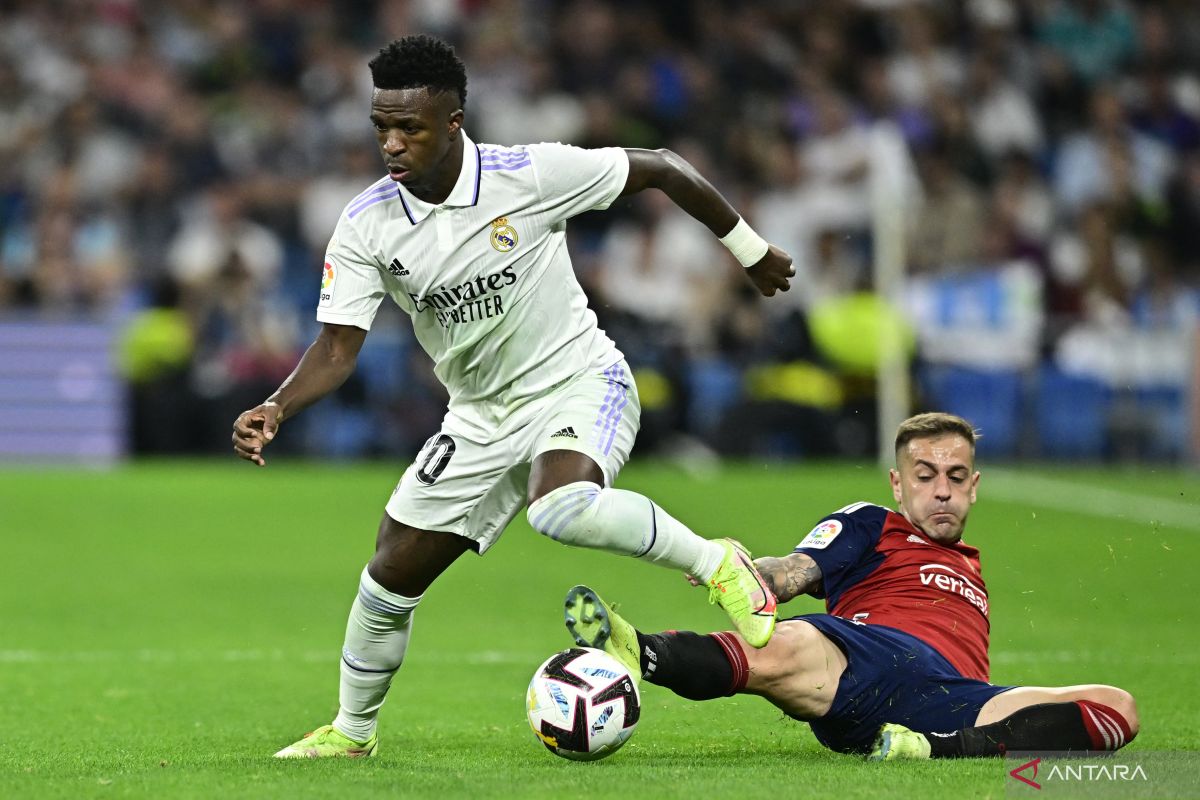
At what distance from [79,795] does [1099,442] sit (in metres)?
14.5

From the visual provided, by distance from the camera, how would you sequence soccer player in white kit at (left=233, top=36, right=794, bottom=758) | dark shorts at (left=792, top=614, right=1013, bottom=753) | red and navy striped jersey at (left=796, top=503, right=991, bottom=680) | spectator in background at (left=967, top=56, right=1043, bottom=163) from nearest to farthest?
1. dark shorts at (left=792, top=614, right=1013, bottom=753)
2. soccer player in white kit at (left=233, top=36, right=794, bottom=758)
3. red and navy striped jersey at (left=796, top=503, right=991, bottom=680)
4. spectator in background at (left=967, top=56, right=1043, bottom=163)

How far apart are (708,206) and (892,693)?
1775mm

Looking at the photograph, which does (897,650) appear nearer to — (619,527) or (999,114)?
(619,527)

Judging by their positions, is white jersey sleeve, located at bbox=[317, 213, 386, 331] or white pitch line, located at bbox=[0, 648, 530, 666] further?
white pitch line, located at bbox=[0, 648, 530, 666]

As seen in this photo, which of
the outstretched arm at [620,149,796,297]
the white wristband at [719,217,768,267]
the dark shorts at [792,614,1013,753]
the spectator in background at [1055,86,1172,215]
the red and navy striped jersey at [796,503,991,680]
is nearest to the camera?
the dark shorts at [792,614,1013,753]

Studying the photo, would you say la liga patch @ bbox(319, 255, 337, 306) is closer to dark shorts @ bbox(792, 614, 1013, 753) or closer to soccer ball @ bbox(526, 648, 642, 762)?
soccer ball @ bbox(526, 648, 642, 762)

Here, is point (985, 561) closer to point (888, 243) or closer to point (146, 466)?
point (888, 243)

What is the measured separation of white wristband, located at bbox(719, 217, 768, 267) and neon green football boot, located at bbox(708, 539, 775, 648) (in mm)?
1199

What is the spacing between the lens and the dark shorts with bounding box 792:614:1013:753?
5836mm

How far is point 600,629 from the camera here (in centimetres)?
568

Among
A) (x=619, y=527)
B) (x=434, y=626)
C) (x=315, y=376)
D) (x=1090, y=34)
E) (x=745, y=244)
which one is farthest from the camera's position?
(x=1090, y=34)

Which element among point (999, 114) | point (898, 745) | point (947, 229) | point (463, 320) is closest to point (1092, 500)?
point (947, 229)

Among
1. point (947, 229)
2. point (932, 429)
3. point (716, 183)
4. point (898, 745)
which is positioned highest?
point (716, 183)

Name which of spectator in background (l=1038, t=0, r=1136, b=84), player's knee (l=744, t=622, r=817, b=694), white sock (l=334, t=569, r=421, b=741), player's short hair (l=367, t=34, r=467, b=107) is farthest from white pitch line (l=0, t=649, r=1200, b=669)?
spectator in background (l=1038, t=0, r=1136, b=84)
